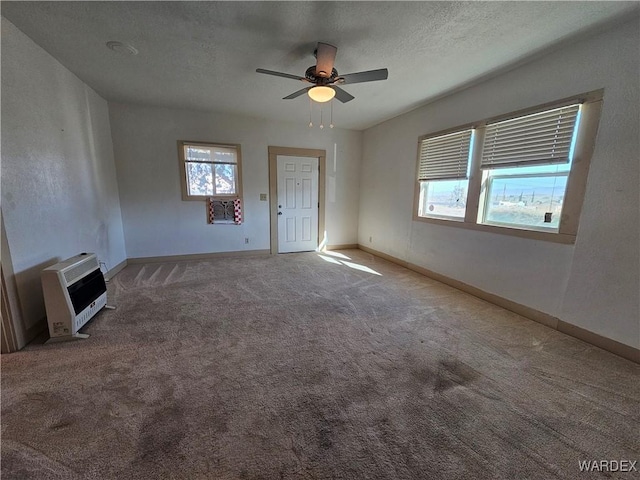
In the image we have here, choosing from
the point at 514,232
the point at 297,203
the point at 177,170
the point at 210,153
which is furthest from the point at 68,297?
the point at 514,232

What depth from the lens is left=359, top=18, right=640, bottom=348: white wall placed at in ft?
6.76

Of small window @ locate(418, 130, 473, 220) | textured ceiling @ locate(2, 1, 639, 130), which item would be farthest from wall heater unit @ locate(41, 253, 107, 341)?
small window @ locate(418, 130, 473, 220)

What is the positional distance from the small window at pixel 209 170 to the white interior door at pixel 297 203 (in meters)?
0.86

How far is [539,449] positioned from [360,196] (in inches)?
196

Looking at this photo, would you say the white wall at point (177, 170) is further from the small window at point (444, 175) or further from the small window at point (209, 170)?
the small window at point (444, 175)

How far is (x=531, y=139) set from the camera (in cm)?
267

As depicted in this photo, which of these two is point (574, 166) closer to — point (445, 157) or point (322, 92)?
point (445, 157)

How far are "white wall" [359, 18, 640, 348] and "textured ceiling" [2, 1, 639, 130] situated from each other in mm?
213

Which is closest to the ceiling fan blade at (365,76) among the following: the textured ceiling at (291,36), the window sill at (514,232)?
the textured ceiling at (291,36)

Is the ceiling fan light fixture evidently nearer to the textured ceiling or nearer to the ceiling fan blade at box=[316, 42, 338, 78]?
the ceiling fan blade at box=[316, 42, 338, 78]

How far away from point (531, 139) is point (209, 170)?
15.2 feet

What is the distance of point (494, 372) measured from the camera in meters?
1.94

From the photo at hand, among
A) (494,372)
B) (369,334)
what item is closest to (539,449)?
(494,372)

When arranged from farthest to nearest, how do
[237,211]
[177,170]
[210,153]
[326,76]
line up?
1. [237,211]
2. [210,153]
3. [177,170]
4. [326,76]
